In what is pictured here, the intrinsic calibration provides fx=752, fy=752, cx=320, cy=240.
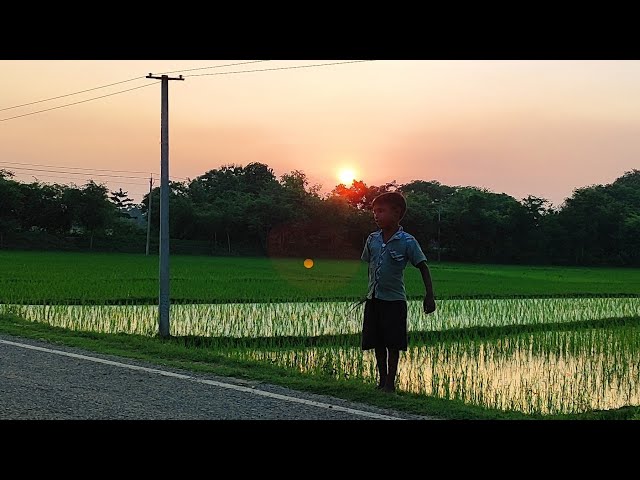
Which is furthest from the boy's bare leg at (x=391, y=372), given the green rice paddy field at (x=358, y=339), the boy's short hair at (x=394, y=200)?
the boy's short hair at (x=394, y=200)

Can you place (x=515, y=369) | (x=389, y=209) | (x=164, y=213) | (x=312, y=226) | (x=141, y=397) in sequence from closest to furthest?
(x=141, y=397) < (x=389, y=209) < (x=515, y=369) < (x=164, y=213) < (x=312, y=226)

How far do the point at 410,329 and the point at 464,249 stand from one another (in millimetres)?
41029

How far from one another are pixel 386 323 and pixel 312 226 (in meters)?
45.2

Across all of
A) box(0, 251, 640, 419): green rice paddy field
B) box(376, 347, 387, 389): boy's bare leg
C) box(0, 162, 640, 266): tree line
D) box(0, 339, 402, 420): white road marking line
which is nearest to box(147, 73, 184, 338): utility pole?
box(0, 251, 640, 419): green rice paddy field

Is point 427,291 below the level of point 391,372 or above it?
above

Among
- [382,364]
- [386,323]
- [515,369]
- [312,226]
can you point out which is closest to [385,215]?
[386,323]

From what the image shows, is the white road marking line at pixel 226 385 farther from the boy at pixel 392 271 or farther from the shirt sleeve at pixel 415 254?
the shirt sleeve at pixel 415 254

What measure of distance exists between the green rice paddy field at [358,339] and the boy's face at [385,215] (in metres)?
1.33

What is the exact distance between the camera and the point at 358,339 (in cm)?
1056

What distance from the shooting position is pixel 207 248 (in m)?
51.2

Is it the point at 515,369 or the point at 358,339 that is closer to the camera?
the point at 515,369

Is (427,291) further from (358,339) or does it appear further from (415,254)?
(358,339)
